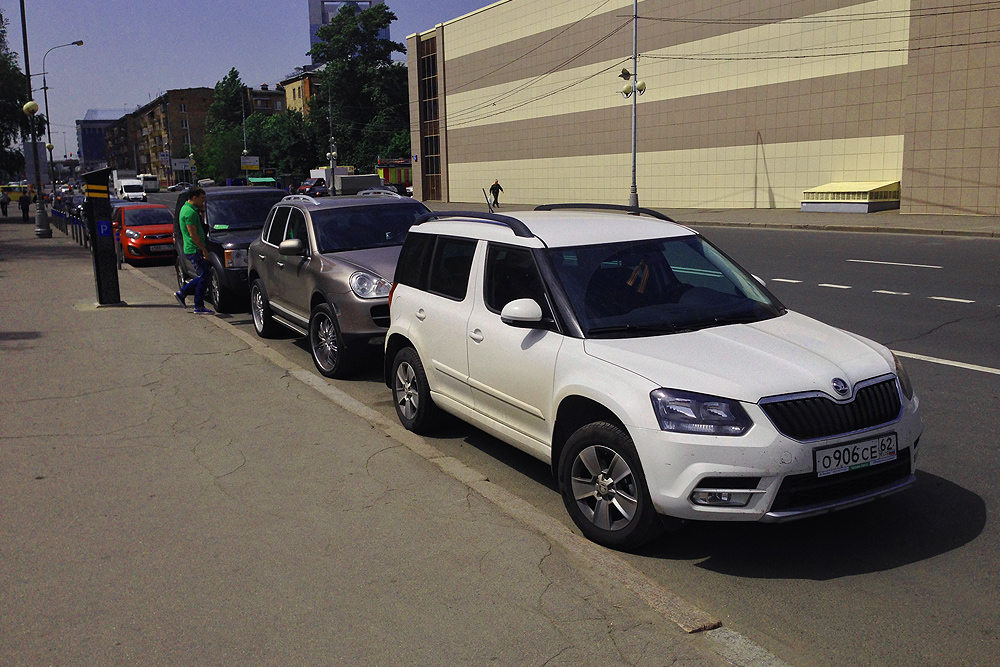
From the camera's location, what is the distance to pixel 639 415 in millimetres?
4254

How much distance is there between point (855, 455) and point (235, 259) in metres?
10.4

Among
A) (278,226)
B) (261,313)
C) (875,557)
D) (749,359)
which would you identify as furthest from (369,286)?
(875,557)

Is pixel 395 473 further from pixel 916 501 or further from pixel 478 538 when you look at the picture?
pixel 916 501

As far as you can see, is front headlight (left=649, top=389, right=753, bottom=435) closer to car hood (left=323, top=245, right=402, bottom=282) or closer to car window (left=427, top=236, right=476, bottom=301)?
car window (left=427, top=236, right=476, bottom=301)

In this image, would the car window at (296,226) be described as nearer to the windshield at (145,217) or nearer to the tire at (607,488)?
the tire at (607,488)

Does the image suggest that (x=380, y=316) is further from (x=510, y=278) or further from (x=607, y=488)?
(x=607, y=488)

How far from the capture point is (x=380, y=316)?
834 centimetres

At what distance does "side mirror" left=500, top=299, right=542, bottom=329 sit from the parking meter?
9.80m

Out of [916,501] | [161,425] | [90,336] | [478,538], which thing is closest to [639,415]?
[478,538]

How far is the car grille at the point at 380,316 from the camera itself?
8.33m

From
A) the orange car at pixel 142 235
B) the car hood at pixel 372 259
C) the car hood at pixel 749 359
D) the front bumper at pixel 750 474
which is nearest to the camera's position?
the front bumper at pixel 750 474

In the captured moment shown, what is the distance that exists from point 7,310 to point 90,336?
3.38m

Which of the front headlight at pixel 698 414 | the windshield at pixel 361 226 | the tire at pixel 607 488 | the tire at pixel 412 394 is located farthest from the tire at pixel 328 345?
the front headlight at pixel 698 414

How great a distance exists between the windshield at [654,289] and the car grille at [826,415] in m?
0.92
